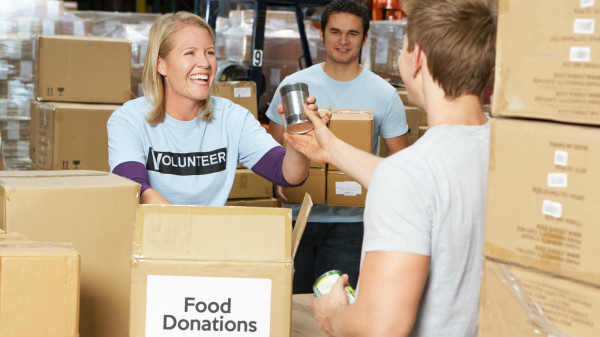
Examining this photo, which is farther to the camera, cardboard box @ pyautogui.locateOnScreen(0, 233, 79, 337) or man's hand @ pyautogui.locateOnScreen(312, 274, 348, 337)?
man's hand @ pyautogui.locateOnScreen(312, 274, 348, 337)

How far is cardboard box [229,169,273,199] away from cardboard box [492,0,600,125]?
3461 mm

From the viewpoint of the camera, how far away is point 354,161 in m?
1.86

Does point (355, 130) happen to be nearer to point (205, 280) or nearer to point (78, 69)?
point (205, 280)

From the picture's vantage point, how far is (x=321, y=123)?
200 cm

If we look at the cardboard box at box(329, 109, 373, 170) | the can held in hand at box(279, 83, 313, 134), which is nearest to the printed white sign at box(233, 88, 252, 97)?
the cardboard box at box(329, 109, 373, 170)

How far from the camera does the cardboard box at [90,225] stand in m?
1.69

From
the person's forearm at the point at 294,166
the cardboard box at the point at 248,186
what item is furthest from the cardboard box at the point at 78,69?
the person's forearm at the point at 294,166

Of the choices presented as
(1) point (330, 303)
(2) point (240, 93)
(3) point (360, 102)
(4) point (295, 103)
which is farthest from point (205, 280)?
(2) point (240, 93)

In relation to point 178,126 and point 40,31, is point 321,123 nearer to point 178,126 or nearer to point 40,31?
point 178,126

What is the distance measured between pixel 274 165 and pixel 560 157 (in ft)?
4.46

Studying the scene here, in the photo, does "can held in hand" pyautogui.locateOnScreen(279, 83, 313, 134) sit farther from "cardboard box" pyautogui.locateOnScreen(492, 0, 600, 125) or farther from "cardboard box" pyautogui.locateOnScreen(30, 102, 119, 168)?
"cardboard box" pyautogui.locateOnScreen(30, 102, 119, 168)

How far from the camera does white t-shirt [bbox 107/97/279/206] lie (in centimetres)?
233

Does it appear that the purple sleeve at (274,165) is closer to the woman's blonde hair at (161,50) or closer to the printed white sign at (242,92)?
the woman's blonde hair at (161,50)

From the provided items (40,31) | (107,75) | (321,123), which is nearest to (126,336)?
(321,123)
